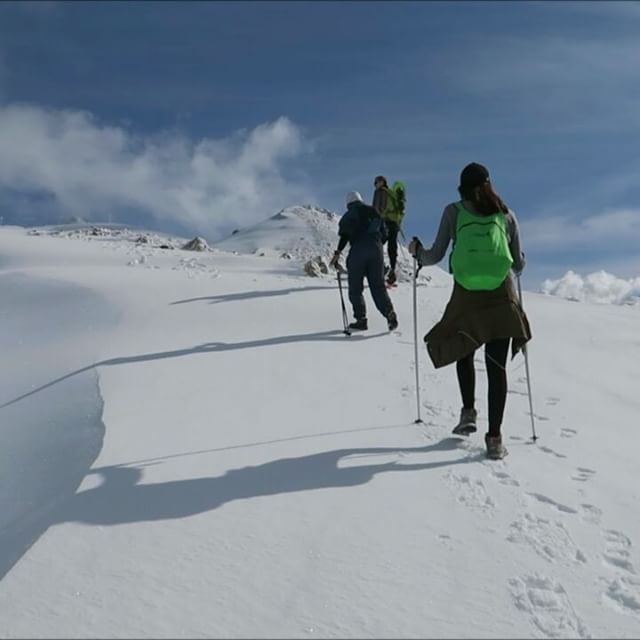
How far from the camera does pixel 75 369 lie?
242 inches

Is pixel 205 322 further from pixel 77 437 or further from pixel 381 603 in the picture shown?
pixel 381 603

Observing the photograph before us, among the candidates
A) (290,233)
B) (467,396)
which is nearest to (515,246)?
(467,396)

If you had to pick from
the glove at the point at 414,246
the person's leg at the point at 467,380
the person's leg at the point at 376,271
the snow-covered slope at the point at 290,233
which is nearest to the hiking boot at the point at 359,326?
the person's leg at the point at 376,271

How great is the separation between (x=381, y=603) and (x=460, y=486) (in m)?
1.34

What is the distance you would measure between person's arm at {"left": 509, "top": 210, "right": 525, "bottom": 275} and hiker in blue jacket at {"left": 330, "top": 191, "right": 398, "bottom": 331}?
3.71 m

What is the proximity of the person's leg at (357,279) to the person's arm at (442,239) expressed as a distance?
11.5ft

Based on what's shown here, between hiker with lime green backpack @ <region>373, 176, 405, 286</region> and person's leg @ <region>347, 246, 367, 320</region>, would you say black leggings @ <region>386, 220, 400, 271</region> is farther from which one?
person's leg @ <region>347, 246, 367, 320</region>

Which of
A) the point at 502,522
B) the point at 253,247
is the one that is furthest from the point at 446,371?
the point at 253,247

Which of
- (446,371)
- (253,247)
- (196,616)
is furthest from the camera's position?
(253,247)

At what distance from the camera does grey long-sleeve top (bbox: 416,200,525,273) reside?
14.2 ft

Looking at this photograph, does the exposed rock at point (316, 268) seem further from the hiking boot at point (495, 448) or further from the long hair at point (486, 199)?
the hiking boot at point (495, 448)

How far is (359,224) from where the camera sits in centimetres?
818

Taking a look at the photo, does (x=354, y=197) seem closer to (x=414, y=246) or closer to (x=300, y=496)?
(x=414, y=246)

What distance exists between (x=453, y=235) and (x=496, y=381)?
104 cm
